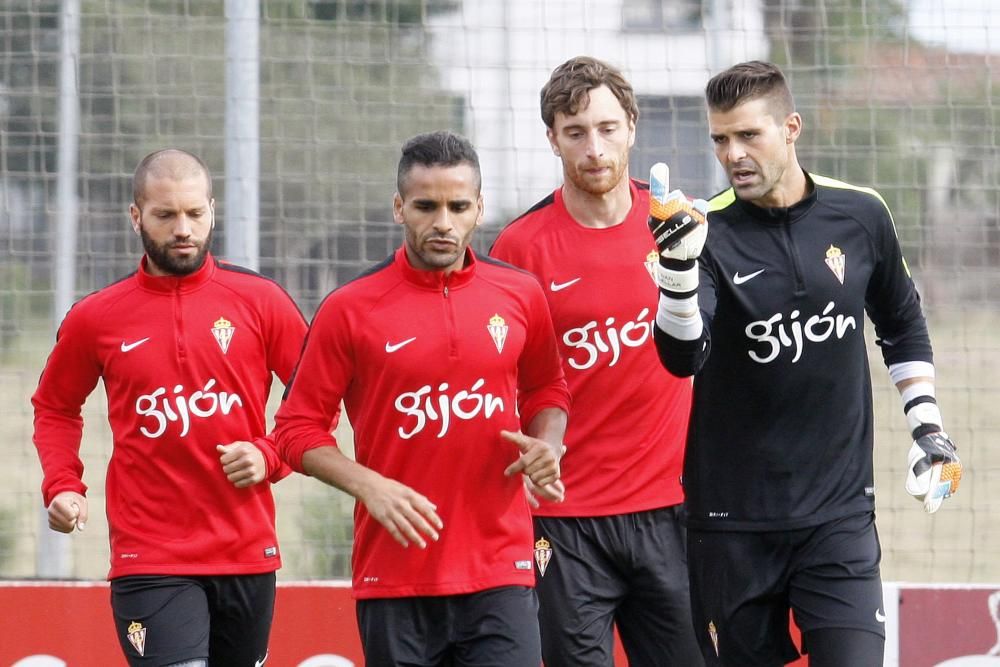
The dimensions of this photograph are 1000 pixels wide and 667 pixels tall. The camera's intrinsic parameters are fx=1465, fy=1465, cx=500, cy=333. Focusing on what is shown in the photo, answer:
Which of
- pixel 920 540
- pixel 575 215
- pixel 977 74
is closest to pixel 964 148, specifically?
pixel 977 74

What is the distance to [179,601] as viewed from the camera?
4645 mm

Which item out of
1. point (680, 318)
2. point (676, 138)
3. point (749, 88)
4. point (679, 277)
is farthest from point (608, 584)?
point (676, 138)

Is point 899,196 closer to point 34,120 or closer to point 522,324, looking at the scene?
point 522,324

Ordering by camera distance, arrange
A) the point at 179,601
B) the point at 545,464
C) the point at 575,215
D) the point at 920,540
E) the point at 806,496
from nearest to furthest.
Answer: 1. the point at 545,464
2. the point at 806,496
3. the point at 179,601
4. the point at 575,215
5. the point at 920,540

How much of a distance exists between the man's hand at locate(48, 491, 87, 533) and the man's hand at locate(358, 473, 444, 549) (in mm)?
1186

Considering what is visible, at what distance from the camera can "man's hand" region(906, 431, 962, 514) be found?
4246 millimetres

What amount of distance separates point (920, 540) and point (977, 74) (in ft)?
7.46

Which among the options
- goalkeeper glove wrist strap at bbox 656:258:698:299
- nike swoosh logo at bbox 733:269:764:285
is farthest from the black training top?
goalkeeper glove wrist strap at bbox 656:258:698:299

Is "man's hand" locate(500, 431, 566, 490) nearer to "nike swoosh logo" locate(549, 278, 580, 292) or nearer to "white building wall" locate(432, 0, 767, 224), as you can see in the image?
"nike swoosh logo" locate(549, 278, 580, 292)

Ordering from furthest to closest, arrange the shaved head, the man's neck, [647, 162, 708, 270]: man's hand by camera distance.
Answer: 1. the man's neck
2. the shaved head
3. [647, 162, 708, 270]: man's hand

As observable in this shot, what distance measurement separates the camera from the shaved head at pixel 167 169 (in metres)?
4.71

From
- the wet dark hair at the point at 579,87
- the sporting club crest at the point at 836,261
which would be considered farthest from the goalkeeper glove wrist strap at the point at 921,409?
the wet dark hair at the point at 579,87

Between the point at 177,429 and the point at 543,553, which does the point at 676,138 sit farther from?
the point at 177,429

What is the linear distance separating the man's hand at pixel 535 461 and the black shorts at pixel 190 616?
1237mm
